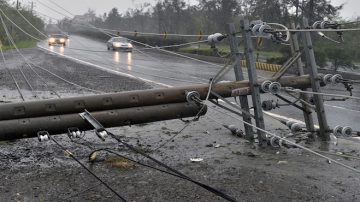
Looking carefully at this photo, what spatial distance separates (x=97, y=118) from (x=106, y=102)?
318 mm

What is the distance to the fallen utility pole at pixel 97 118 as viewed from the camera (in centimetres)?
602

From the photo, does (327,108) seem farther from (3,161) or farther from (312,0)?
(312,0)

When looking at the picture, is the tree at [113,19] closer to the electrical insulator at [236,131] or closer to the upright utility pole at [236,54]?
the electrical insulator at [236,131]

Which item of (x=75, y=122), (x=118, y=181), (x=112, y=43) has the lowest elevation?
(x=118, y=181)

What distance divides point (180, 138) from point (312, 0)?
31132 millimetres

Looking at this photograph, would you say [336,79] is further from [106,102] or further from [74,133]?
[74,133]

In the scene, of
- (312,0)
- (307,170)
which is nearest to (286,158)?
(307,170)

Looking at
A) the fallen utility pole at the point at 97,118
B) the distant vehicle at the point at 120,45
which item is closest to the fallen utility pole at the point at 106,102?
the fallen utility pole at the point at 97,118

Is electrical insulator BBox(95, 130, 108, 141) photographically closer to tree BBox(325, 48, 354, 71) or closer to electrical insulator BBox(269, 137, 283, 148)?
electrical insulator BBox(269, 137, 283, 148)

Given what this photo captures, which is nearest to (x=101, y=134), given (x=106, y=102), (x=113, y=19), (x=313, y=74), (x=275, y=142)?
(x=106, y=102)

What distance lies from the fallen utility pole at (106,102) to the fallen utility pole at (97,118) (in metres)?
0.10

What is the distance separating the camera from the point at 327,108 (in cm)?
1405

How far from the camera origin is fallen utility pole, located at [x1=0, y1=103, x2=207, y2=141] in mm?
6016

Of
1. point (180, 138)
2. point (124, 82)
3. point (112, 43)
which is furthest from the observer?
point (112, 43)
